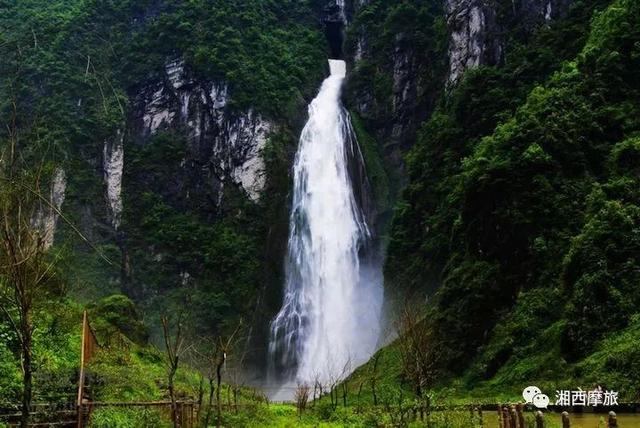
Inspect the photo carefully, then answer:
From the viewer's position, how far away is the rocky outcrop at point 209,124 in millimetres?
42938

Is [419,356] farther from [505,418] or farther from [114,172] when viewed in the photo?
[114,172]

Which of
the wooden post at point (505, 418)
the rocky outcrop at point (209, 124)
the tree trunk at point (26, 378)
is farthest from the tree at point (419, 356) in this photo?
the rocky outcrop at point (209, 124)

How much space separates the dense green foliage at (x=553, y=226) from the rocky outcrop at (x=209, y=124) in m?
18.7

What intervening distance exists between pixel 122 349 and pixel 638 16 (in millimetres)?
23668

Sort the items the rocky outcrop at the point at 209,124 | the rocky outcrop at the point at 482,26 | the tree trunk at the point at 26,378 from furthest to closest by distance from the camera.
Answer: the rocky outcrop at the point at 209,124 < the rocky outcrop at the point at 482,26 < the tree trunk at the point at 26,378

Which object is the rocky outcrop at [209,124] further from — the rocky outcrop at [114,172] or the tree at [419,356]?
the tree at [419,356]

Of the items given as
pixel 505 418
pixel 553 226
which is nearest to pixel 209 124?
pixel 553 226

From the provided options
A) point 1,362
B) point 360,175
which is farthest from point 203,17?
point 1,362

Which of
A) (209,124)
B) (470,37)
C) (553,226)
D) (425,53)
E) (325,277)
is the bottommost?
(325,277)

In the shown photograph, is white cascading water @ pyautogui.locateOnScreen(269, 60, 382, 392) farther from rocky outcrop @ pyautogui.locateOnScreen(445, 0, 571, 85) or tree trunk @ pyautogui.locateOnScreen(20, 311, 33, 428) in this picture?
tree trunk @ pyautogui.locateOnScreen(20, 311, 33, 428)

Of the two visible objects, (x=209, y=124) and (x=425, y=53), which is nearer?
(x=425, y=53)

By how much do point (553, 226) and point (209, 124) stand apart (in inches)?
1156

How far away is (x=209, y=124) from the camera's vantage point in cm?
4428

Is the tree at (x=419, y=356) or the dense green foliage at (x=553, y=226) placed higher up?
the dense green foliage at (x=553, y=226)
